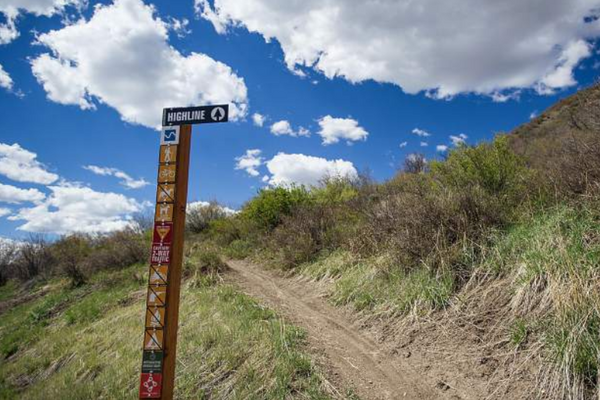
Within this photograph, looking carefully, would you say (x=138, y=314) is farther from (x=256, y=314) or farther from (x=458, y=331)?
(x=458, y=331)

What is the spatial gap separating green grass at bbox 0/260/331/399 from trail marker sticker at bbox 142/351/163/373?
1.20 m

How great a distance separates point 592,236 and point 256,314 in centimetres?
507

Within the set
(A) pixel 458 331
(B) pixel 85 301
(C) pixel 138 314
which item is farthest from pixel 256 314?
(B) pixel 85 301

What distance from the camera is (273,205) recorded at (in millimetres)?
16781

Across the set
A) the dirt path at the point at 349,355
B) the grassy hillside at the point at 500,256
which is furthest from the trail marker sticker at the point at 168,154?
the grassy hillside at the point at 500,256

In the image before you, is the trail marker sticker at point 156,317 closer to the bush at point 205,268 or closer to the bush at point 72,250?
the bush at point 205,268

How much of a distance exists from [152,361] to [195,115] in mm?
2679

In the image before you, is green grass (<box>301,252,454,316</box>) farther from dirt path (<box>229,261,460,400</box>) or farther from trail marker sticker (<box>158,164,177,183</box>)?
trail marker sticker (<box>158,164,177,183</box>)

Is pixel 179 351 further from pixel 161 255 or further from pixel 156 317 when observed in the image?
pixel 161 255

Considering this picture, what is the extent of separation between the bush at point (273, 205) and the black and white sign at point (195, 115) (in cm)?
1175

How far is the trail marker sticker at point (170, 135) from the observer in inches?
171

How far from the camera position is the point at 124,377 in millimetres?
6281

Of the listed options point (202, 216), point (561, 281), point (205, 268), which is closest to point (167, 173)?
point (561, 281)

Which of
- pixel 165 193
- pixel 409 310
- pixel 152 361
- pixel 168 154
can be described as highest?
pixel 168 154
